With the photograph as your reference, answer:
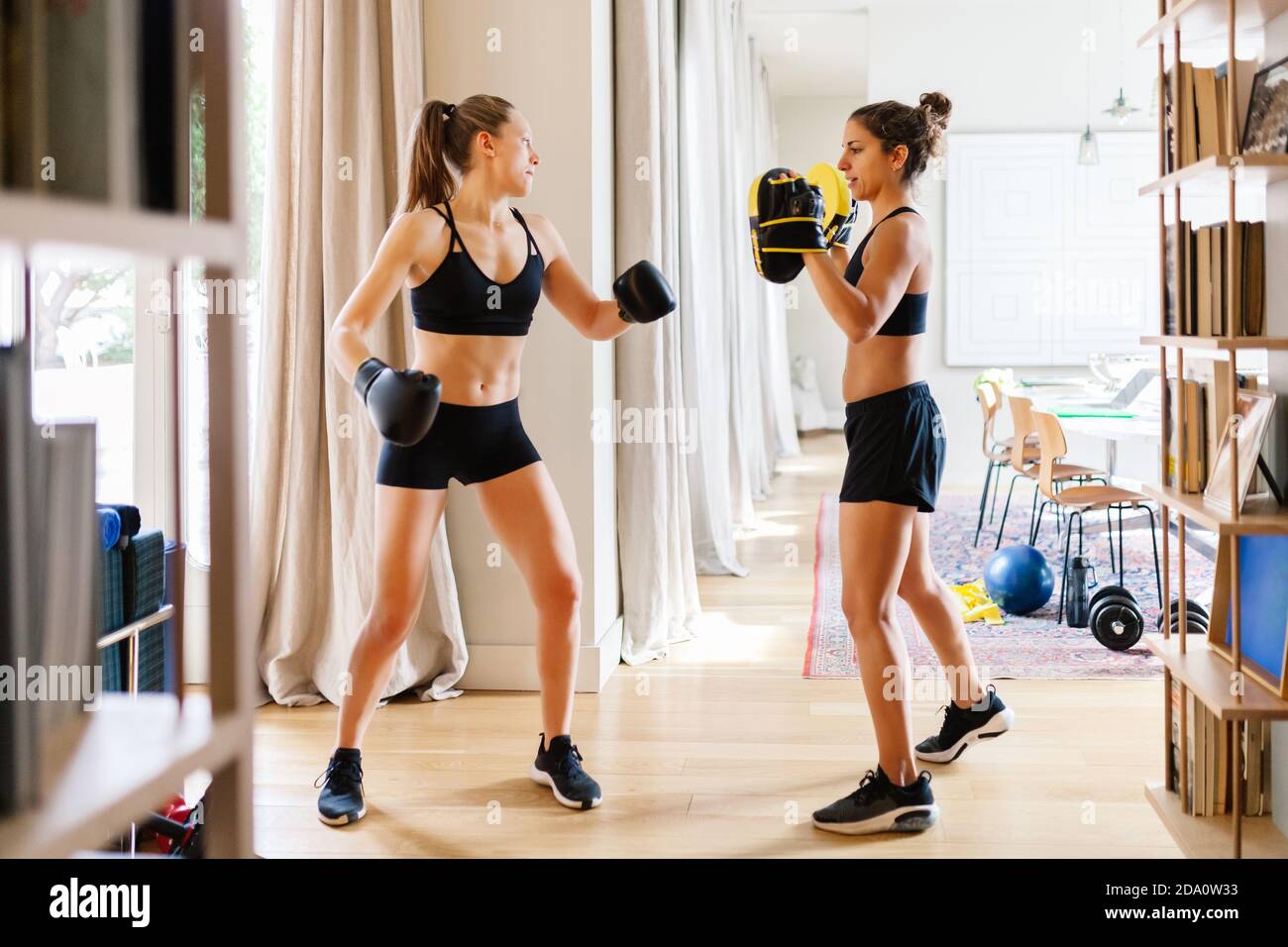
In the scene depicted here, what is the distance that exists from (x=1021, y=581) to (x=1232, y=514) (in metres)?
2.63

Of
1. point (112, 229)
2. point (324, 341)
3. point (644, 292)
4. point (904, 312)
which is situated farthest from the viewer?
point (324, 341)

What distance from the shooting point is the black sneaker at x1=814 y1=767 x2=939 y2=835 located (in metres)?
2.62

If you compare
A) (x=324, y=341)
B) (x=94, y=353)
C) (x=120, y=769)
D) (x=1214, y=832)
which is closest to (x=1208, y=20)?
(x=1214, y=832)

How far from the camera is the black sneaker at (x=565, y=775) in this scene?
2.79 m

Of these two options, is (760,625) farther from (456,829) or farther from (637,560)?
(456,829)

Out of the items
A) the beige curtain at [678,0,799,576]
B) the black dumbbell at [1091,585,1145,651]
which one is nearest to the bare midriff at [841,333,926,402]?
the black dumbbell at [1091,585,1145,651]

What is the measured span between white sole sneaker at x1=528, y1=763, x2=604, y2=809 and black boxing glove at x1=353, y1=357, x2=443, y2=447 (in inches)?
41.1

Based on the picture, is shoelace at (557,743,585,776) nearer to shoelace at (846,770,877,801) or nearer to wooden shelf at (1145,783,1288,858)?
shoelace at (846,770,877,801)

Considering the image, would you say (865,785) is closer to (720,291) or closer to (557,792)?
(557,792)

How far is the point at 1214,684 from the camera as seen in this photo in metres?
2.25

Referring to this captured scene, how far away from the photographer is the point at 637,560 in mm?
4203

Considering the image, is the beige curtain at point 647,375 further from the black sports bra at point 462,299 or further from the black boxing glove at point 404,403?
the black boxing glove at point 404,403
